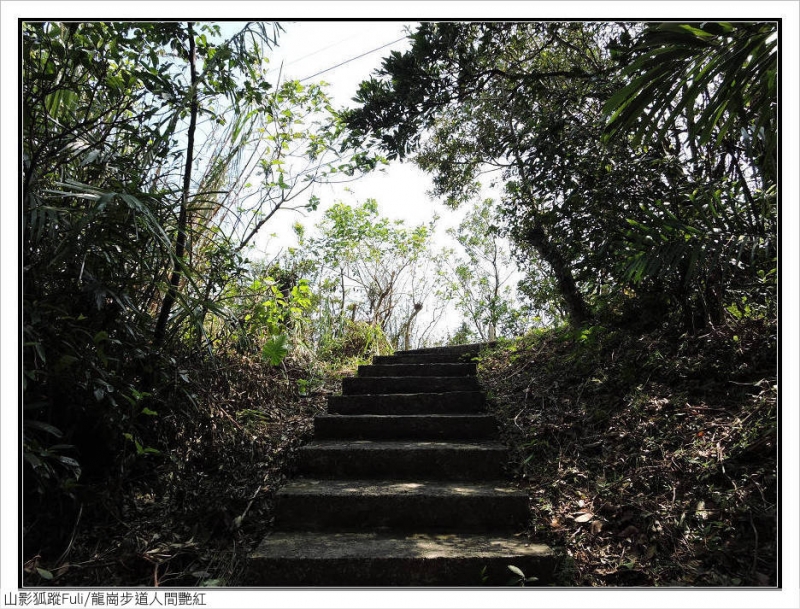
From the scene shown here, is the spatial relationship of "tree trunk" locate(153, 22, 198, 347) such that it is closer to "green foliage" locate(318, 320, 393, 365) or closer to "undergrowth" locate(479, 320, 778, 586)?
"undergrowth" locate(479, 320, 778, 586)

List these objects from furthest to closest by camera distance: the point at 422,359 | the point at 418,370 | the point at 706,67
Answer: the point at 422,359 → the point at 418,370 → the point at 706,67

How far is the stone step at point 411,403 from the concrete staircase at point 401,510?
0.05 ft

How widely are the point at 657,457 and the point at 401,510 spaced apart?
4.24ft

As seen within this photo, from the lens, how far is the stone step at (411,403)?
10.9 feet

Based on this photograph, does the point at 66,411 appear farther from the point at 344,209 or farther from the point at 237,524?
the point at 344,209

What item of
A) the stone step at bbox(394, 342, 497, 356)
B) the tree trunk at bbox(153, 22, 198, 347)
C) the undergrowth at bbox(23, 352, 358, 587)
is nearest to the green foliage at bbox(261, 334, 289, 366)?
the undergrowth at bbox(23, 352, 358, 587)

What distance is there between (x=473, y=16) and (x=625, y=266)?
5.49 ft

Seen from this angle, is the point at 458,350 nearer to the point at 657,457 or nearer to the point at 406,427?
the point at 406,427

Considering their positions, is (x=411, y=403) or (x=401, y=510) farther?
(x=411, y=403)

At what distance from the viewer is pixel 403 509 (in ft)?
7.07

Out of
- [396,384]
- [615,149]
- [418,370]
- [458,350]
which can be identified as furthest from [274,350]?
[615,149]

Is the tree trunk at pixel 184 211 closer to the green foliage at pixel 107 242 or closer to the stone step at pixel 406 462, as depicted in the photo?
the green foliage at pixel 107 242

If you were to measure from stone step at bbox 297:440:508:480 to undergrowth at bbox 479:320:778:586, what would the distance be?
0.64 ft

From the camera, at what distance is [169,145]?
2266 millimetres
